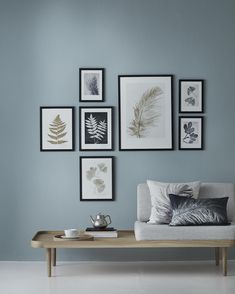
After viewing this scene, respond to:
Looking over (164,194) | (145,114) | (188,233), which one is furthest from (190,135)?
(188,233)

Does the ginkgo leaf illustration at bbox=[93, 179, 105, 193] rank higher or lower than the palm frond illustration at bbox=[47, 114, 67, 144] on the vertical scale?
lower

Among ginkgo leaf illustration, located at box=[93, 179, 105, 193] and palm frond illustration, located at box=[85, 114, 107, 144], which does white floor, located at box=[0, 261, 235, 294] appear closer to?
ginkgo leaf illustration, located at box=[93, 179, 105, 193]

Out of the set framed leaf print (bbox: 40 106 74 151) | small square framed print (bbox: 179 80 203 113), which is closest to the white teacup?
framed leaf print (bbox: 40 106 74 151)

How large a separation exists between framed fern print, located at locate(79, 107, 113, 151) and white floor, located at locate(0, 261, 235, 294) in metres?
1.15

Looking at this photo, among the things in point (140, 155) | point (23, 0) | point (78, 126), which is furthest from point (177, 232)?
point (23, 0)

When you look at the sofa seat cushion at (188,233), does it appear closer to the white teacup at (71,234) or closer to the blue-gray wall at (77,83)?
the white teacup at (71,234)

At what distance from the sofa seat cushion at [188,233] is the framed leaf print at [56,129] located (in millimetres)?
1300

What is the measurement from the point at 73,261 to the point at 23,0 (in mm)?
2615

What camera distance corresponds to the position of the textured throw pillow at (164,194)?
227 inches

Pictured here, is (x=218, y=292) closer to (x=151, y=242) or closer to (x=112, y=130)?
(x=151, y=242)

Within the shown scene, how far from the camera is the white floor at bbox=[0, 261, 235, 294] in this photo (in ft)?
16.3

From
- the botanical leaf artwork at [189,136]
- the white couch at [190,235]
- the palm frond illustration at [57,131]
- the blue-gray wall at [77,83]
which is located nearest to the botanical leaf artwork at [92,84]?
the blue-gray wall at [77,83]

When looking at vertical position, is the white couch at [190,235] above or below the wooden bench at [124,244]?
above

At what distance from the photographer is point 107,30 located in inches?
246
